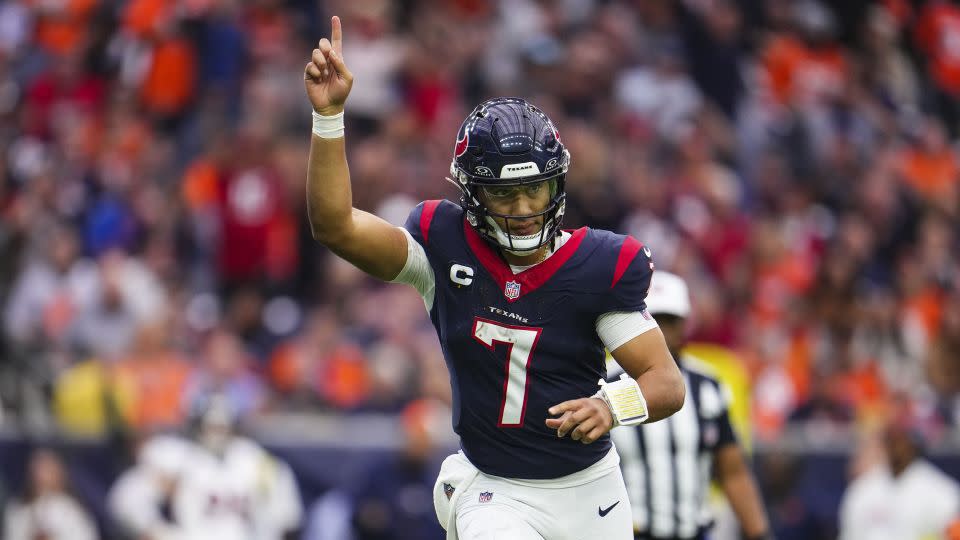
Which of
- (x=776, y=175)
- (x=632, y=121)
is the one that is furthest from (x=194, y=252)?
(x=776, y=175)

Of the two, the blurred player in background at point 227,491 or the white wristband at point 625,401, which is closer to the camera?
the white wristband at point 625,401

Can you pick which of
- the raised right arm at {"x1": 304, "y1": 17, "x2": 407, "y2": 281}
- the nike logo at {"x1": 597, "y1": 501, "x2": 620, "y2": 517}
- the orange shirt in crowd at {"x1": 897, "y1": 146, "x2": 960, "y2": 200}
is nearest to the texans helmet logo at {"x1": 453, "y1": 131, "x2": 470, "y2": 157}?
the raised right arm at {"x1": 304, "y1": 17, "x2": 407, "y2": 281}

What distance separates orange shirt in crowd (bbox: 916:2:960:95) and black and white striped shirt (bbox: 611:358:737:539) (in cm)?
1009

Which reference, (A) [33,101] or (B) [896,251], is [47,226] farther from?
(B) [896,251]

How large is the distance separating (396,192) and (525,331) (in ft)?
24.1

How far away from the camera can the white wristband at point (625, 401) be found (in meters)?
4.48

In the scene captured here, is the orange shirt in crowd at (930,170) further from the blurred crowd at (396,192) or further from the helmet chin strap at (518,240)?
the helmet chin strap at (518,240)

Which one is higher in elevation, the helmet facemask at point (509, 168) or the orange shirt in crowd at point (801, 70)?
the helmet facemask at point (509, 168)

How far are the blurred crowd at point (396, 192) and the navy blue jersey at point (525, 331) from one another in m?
5.69

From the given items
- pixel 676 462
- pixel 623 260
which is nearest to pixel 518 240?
pixel 623 260

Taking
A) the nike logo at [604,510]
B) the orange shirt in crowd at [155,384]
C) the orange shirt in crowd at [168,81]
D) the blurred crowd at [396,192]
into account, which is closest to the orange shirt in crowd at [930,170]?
the blurred crowd at [396,192]

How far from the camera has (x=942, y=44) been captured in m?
16.1

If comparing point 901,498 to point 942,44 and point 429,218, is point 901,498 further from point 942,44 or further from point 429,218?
point 942,44

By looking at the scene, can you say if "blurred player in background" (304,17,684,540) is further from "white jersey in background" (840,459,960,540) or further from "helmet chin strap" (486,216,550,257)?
"white jersey in background" (840,459,960,540)
